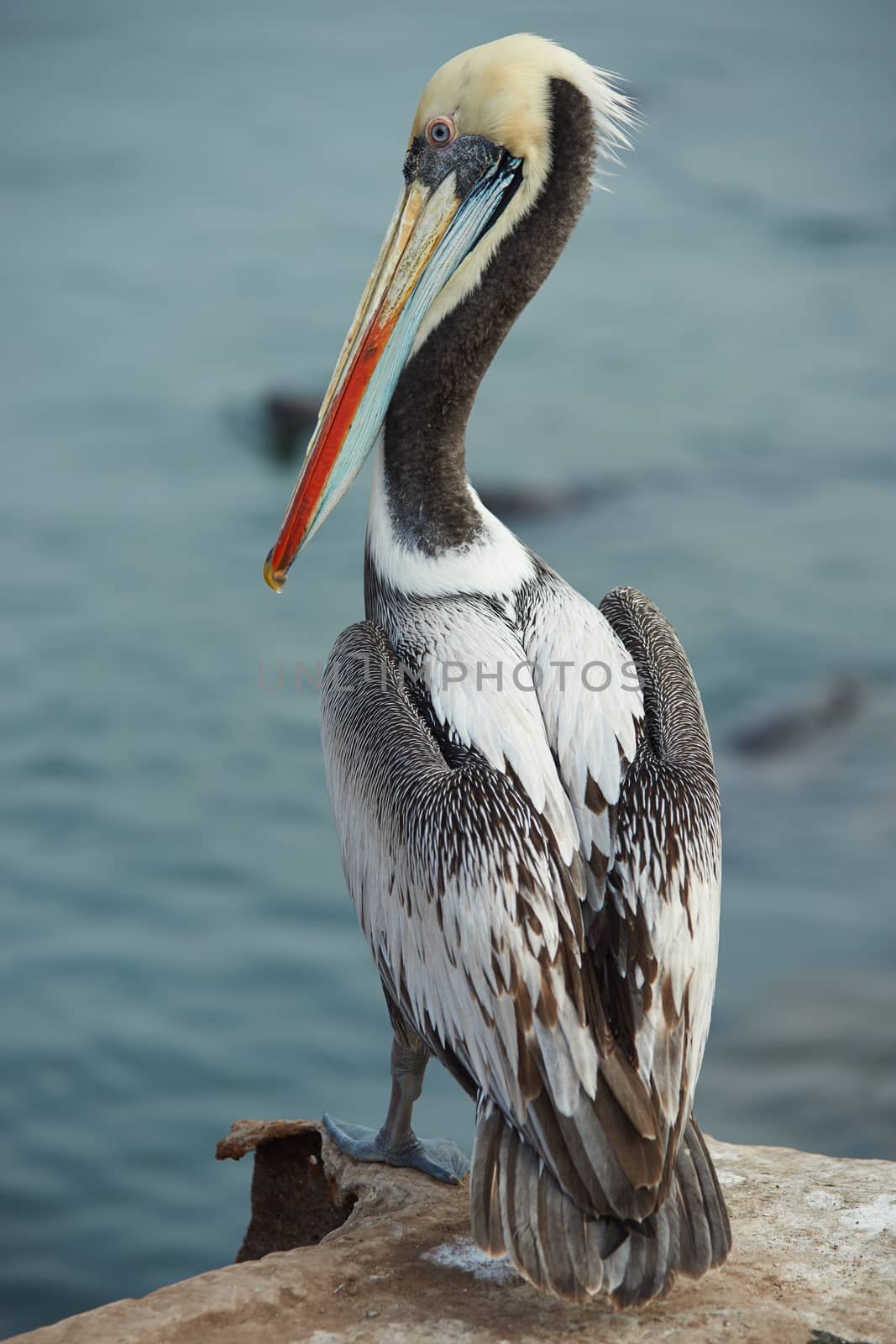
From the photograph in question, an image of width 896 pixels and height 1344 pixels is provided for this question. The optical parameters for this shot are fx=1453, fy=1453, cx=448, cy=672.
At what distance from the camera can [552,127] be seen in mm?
3238

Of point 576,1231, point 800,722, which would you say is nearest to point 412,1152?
point 576,1231

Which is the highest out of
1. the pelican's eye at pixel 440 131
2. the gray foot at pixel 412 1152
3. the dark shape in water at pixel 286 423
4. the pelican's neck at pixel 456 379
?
the dark shape in water at pixel 286 423

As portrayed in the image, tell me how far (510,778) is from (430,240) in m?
1.32

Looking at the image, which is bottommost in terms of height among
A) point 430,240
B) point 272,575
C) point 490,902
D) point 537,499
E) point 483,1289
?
point 483,1289

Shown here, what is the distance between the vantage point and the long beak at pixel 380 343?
3.35 metres

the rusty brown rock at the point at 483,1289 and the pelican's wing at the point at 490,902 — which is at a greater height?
the pelican's wing at the point at 490,902

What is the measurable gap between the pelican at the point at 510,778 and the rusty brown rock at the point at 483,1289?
16cm

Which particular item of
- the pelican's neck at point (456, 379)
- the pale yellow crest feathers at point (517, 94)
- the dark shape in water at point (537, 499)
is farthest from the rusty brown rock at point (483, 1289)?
the dark shape in water at point (537, 499)

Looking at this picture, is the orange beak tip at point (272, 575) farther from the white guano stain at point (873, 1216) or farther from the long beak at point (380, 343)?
the white guano stain at point (873, 1216)

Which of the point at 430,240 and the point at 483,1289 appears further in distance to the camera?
the point at 430,240

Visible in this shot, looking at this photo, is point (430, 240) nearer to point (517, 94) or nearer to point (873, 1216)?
point (517, 94)

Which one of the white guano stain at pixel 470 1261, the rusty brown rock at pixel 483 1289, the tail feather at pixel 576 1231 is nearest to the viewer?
the tail feather at pixel 576 1231

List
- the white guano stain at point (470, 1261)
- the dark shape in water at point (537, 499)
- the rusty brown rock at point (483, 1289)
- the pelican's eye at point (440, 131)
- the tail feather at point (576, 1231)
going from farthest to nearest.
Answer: the dark shape in water at point (537, 499) → the pelican's eye at point (440, 131) → the white guano stain at point (470, 1261) → the rusty brown rock at point (483, 1289) → the tail feather at point (576, 1231)

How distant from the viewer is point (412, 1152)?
3305 mm
